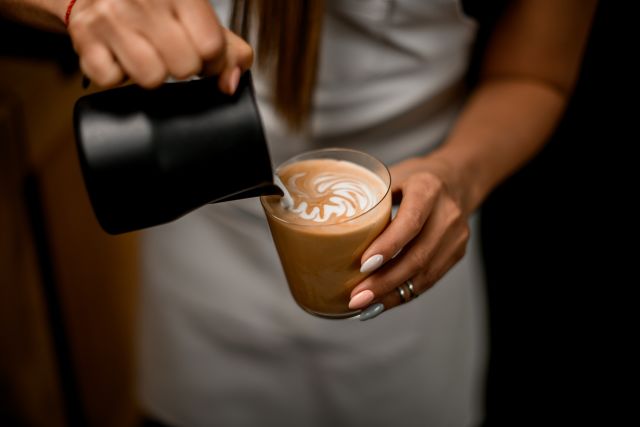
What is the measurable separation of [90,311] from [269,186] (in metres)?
1.84

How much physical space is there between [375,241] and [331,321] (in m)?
0.60

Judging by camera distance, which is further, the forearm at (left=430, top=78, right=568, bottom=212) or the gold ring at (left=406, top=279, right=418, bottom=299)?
the forearm at (left=430, top=78, right=568, bottom=212)

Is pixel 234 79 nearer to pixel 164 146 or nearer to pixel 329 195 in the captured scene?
pixel 164 146

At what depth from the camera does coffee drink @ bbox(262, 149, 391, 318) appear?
3.18 ft

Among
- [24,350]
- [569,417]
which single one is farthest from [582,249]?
[24,350]

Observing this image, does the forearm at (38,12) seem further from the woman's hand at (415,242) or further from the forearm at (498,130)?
the forearm at (498,130)

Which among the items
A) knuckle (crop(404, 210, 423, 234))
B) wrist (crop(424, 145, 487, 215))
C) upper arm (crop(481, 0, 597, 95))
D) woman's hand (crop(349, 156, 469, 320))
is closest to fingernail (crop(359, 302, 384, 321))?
woman's hand (crop(349, 156, 469, 320))

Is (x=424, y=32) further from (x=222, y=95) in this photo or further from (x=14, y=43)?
(x=14, y=43)

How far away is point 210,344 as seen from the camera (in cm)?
164

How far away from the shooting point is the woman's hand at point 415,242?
0.94m

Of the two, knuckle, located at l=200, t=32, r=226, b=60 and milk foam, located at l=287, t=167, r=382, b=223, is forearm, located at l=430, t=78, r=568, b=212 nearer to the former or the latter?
milk foam, located at l=287, t=167, r=382, b=223

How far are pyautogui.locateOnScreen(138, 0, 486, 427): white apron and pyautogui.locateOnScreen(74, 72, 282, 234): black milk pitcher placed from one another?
59cm

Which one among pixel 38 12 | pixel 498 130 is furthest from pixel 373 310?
pixel 38 12

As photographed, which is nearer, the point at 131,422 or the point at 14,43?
the point at 14,43
